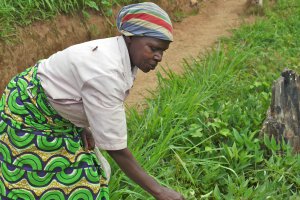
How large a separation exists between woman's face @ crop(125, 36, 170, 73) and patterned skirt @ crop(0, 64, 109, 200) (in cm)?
43

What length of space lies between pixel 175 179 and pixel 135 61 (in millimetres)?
1286

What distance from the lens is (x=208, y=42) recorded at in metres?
6.06

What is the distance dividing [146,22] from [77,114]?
0.49m

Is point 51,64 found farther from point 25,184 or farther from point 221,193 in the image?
point 221,193

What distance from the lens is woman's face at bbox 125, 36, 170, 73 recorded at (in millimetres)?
1780

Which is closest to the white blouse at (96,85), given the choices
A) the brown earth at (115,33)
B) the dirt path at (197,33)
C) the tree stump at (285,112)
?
the tree stump at (285,112)

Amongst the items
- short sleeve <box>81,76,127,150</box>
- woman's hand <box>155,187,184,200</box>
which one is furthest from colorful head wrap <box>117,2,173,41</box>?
woman's hand <box>155,187,184,200</box>

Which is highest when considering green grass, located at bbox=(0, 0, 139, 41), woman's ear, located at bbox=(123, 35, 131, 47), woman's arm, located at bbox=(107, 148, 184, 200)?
woman's ear, located at bbox=(123, 35, 131, 47)

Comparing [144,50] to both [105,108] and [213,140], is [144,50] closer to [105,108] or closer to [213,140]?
[105,108]

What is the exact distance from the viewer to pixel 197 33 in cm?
645

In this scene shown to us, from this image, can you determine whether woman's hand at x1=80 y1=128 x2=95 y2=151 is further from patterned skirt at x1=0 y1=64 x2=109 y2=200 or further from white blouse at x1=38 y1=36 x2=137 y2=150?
white blouse at x1=38 y1=36 x2=137 y2=150

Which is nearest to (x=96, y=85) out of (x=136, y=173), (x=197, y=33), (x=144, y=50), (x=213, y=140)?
(x=144, y=50)

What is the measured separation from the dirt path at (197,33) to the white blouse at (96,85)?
102 inches

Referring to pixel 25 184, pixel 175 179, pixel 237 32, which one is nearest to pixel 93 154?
pixel 25 184
